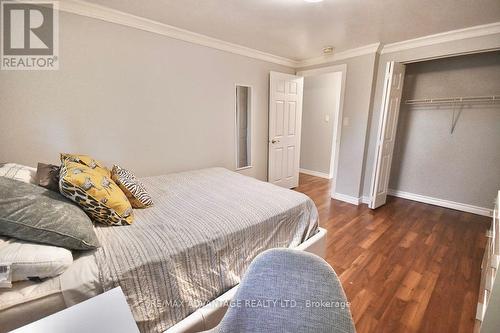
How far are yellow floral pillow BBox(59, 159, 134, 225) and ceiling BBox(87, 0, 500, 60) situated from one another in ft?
5.27

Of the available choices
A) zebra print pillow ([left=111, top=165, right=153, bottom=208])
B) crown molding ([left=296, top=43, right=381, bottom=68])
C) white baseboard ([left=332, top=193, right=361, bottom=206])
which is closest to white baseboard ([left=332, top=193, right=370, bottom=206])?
white baseboard ([left=332, top=193, right=361, bottom=206])

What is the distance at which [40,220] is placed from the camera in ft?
2.99

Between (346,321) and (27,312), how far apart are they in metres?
1.11

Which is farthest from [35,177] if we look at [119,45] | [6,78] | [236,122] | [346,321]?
[236,122]

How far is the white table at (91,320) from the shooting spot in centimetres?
63

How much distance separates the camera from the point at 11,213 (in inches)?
34.3

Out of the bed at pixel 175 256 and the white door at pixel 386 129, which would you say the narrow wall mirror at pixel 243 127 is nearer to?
the bed at pixel 175 256

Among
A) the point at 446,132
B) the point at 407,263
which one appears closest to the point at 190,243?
the point at 407,263

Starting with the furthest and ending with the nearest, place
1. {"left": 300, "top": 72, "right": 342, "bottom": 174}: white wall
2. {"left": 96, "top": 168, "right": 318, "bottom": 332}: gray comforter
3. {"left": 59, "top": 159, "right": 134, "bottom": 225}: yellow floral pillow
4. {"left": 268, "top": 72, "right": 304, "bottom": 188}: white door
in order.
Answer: {"left": 300, "top": 72, "right": 342, "bottom": 174}: white wall < {"left": 268, "top": 72, "right": 304, "bottom": 188}: white door < {"left": 59, "top": 159, "right": 134, "bottom": 225}: yellow floral pillow < {"left": 96, "top": 168, "right": 318, "bottom": 332}: gray comforter

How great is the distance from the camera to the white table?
634 mm

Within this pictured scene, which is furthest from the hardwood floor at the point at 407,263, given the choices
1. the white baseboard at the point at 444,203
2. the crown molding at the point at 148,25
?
the crown molding at the point at 148,25

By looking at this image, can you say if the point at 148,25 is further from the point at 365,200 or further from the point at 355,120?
the point at 365,200

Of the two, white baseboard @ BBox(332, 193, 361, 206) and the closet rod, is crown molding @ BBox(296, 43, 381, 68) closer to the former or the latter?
the closet rod

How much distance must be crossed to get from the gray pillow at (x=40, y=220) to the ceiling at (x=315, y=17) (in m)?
1.78
